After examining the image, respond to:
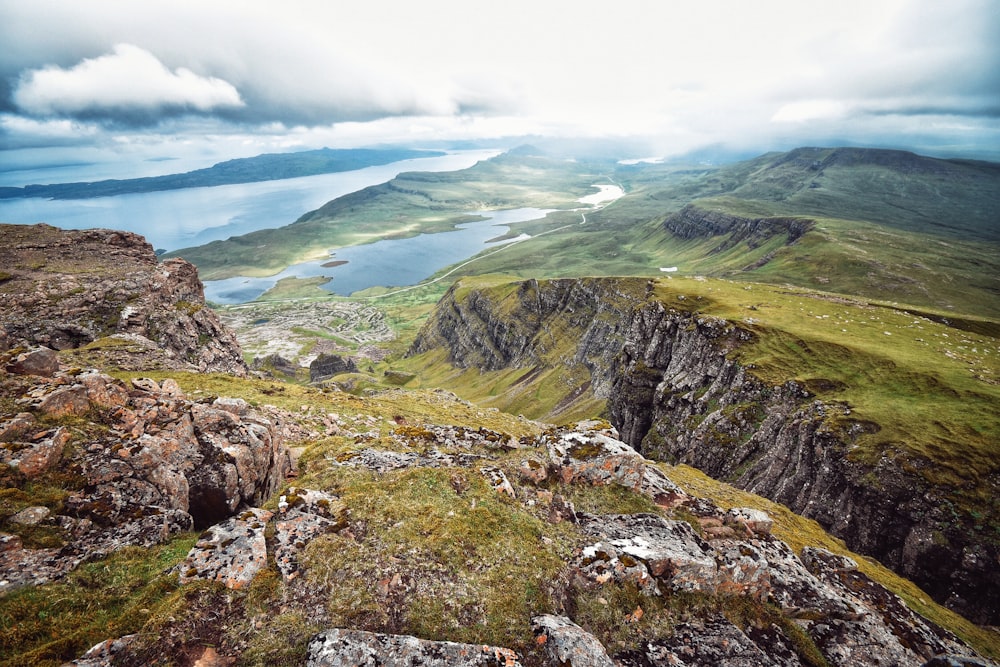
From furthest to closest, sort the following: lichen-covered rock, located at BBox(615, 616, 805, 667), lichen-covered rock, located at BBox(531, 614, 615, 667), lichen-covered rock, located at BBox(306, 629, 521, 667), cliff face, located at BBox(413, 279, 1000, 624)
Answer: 1. cliff face, located at BBox(413, 279, 1000, 624)
2. lichen-covered rock, located at BBox(615, 616, 805, 667)
3. lichen-covered rock, located at BBox(531, 614, 615, 667)
4. lichen-covered rock, located at BBox(306, 629, 521, 667)

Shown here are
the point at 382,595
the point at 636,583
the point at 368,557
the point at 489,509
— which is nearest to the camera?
the point at 382,595

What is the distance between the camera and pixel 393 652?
12508mm

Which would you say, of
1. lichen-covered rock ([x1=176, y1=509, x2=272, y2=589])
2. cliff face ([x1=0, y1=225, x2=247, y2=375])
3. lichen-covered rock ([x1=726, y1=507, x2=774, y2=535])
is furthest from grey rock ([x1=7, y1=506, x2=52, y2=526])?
cliff face ([x1=0, y1=225, x2=247, y2=375])

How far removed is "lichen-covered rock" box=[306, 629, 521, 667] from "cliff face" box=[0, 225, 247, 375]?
42876 mm

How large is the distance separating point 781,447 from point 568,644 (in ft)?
167

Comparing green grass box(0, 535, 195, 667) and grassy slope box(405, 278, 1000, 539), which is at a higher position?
green grass box(0, 535, 195, 667)

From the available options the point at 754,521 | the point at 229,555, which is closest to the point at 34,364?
the point at 229,555

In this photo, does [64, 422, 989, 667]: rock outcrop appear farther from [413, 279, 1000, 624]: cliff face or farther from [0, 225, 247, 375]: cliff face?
[0, 225, 247, 375]: cliff face

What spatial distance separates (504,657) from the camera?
13133 millimetres

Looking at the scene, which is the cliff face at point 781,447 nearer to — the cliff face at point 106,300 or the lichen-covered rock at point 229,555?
the lichen-covered rock at point 229,555

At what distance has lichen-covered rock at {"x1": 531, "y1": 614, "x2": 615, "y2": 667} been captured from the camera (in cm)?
1339

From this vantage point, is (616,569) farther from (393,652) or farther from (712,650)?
(393,652)

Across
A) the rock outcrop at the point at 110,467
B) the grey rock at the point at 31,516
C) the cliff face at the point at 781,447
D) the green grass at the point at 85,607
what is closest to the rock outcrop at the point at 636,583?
the green grass at the point at 85,607

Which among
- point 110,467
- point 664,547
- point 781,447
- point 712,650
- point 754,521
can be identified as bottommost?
point 781,447
